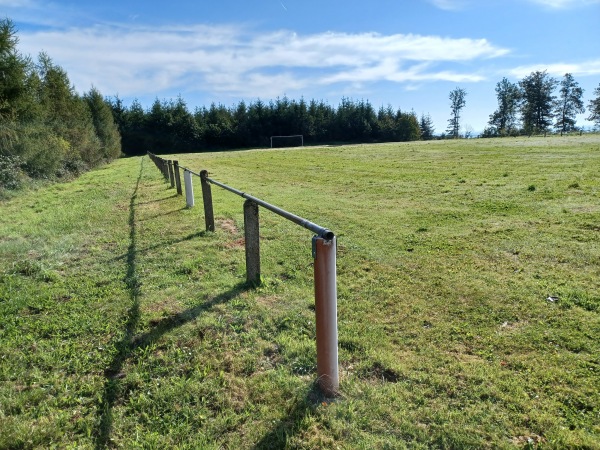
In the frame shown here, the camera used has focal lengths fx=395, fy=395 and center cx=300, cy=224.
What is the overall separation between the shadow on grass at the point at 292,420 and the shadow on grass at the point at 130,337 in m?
0.90

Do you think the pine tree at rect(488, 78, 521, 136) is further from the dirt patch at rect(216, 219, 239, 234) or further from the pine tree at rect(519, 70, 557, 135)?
the dirt patch at rect(216, 219, 239, 234)

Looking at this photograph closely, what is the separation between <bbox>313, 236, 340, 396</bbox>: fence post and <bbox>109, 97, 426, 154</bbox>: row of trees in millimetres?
66725

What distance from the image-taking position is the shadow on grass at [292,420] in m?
2.19

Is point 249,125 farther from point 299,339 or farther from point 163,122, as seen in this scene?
point 299,339

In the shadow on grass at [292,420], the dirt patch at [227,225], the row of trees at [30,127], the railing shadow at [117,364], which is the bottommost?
the shadow on grass at [292,420]

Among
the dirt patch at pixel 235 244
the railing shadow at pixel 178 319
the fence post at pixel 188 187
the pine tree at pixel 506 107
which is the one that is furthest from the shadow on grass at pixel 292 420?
the pine tree at pixel 506 107

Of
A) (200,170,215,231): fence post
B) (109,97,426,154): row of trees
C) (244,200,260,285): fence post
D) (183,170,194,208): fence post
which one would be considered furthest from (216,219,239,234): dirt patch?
(109,97,426,154): row of trees

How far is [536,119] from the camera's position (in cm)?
8450

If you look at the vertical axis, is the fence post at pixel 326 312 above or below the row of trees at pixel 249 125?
below

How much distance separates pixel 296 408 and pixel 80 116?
35334 millimetres

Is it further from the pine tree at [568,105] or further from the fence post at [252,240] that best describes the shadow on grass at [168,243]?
the pine tree at [568,105]

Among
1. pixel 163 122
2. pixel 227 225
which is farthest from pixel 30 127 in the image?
pixel 163 122

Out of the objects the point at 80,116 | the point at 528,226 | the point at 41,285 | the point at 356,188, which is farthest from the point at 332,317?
the point at 80,116

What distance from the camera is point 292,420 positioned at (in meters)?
2.35
